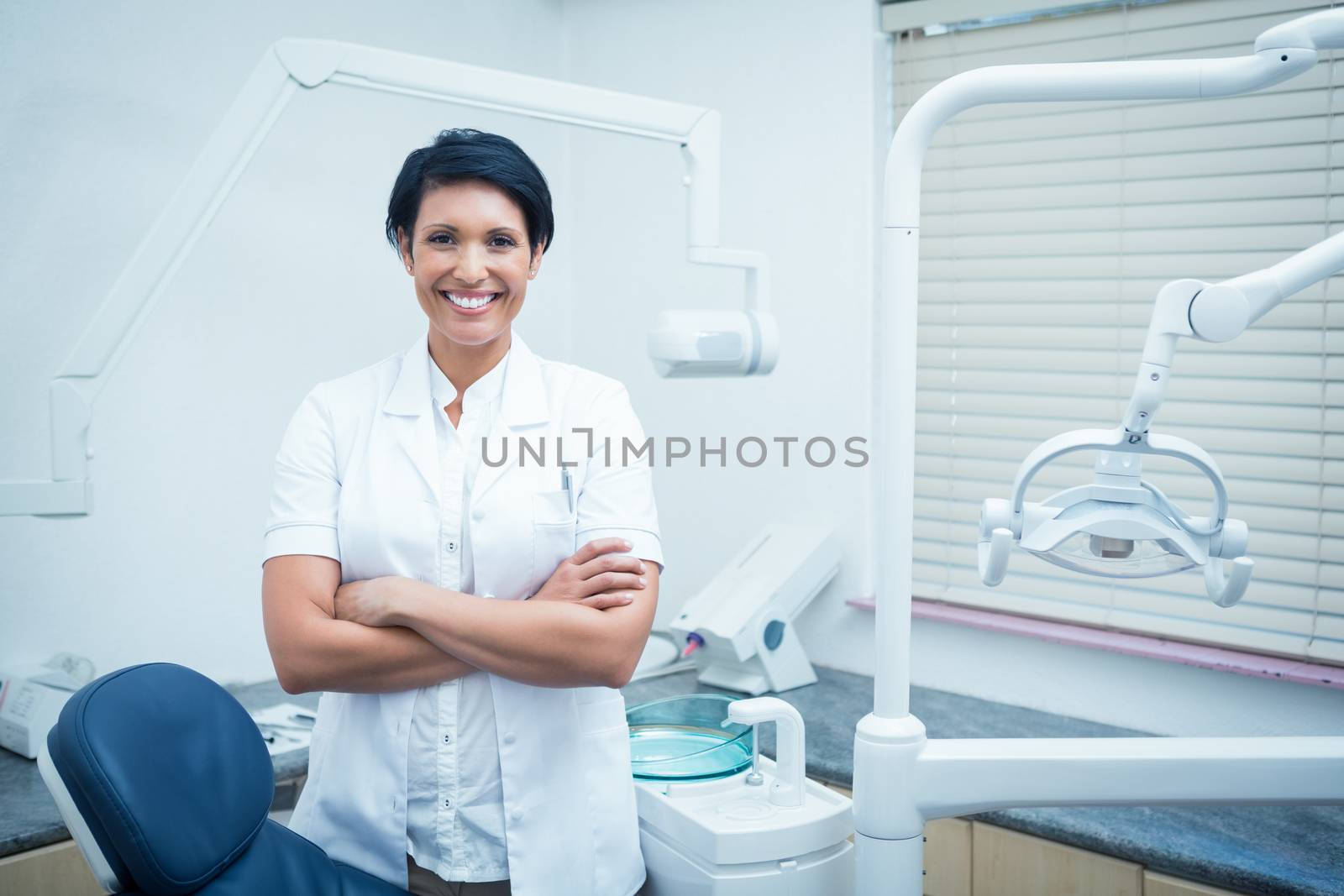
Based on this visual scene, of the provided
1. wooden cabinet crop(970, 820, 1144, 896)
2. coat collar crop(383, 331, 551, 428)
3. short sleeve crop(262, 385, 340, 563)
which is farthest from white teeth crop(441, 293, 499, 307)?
wooden cabinet crop(970, 820, 1144, 896)

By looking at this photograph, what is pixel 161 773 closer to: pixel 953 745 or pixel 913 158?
pixel 953 745

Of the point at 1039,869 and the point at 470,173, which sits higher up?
the point at 470,173

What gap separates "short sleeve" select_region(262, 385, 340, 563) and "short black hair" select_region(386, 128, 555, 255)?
0.27m

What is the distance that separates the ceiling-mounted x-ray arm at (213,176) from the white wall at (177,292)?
0.29m

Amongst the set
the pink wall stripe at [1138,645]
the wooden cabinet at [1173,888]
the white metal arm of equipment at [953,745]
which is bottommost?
the wooden cabinet at [1173,888]

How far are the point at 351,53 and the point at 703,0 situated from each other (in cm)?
125

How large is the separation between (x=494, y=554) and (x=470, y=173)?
0.46 metres

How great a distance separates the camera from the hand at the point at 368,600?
48.0 inches

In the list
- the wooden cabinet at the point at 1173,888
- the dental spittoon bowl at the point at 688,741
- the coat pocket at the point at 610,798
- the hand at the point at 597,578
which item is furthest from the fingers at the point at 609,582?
the wooden cabinet at the point at 1173,888

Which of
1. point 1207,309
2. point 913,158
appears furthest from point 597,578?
point 1207,309

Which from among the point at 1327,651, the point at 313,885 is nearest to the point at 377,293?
the point at 313,885

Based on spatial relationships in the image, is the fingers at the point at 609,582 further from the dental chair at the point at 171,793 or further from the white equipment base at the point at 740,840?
the dental chair at the point at 171,793

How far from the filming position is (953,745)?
4.11 ft

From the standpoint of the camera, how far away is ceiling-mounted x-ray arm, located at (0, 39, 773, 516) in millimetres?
1499
